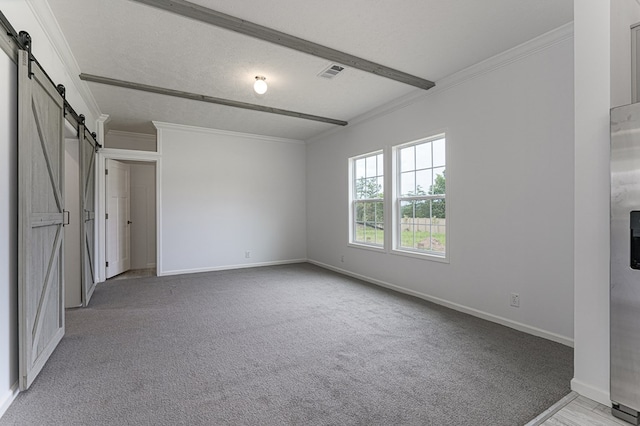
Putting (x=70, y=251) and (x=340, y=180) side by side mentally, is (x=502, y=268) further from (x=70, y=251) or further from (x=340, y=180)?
(x=70, y=251)

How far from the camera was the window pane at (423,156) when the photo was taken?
13.4 feet

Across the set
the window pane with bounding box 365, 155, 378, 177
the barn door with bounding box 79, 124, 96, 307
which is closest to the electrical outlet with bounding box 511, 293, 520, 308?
the window pane with bounding box 365, 155, 378, 177

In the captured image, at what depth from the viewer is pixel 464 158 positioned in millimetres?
3529

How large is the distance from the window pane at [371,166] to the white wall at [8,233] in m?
4.22

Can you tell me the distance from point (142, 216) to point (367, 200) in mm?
4863

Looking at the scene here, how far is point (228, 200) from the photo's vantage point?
614 centimetres

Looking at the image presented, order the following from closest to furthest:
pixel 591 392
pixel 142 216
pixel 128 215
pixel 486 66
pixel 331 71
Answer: pixel 591 392
pixel 486 66
pixel 331 71
pixel 128 215
pixel 142 216

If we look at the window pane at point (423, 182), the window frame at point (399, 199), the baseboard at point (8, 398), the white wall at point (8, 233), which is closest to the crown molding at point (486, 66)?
the window frame at point (399, 199)

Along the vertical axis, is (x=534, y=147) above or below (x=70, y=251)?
above

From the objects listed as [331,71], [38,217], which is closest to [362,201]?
[331,71]

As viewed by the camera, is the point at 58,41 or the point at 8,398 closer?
the point at 8,398

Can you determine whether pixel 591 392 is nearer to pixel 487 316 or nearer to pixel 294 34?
pixel 487 316

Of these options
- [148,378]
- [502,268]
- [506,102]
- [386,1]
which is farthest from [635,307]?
[148,378]

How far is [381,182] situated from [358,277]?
166 centimetres
